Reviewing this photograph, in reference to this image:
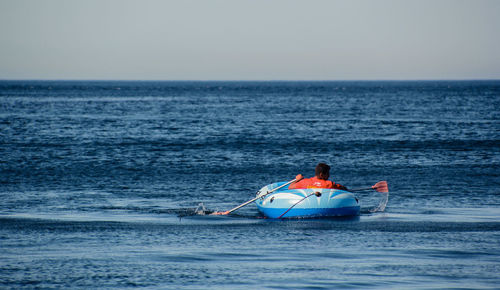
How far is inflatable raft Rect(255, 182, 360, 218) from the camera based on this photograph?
1717 cm

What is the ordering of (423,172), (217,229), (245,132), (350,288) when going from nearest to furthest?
(350,288), (217,229), (423,172), (245,132)

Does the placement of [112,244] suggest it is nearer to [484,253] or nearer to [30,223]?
Answer: [30,223]

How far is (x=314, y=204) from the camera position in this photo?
1717 centimetres

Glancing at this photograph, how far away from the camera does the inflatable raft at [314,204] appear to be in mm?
17172

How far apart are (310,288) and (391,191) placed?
40.5 feet

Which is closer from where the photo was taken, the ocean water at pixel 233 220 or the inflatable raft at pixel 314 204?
the ocean water at pixel 233 220

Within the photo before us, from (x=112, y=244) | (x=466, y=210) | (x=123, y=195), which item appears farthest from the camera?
(x=123, y=195)

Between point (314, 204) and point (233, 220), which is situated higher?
point (314, 204)

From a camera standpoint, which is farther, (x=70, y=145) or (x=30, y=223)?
(x=70, y=145)

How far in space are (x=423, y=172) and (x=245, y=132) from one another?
23155 millimetres

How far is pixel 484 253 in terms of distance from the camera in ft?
41.6

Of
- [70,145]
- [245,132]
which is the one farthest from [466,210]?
[245,132]

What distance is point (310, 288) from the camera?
10.2 meters

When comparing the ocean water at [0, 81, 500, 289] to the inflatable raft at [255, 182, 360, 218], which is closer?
the ocean water at [0, 81, 500, 289]
